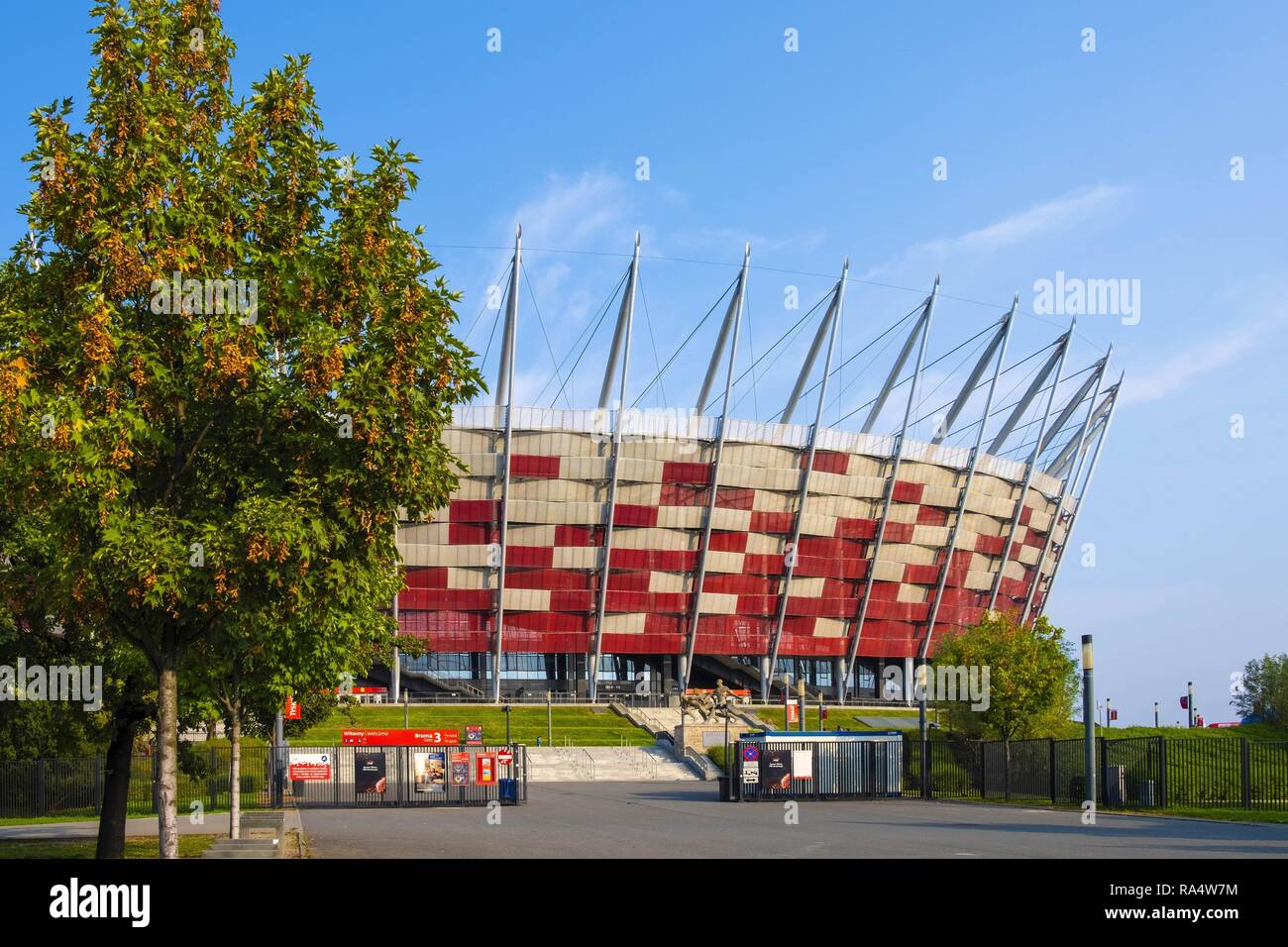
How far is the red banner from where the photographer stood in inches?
1791

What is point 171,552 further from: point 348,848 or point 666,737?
point 666,737

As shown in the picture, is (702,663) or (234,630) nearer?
(234,630)

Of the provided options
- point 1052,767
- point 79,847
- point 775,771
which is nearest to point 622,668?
point 775,771

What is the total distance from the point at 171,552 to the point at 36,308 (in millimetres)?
3613

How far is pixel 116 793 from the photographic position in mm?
23094

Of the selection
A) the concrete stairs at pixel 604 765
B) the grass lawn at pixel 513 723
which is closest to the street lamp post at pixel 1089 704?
the concrete stairs at pixel 604 765

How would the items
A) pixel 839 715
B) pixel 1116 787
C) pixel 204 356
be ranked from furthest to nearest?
pixel 839 715 < pixel 1116 787 < pixel 204 356

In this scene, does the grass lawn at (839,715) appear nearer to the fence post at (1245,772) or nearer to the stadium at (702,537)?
the stadium at (702,537)

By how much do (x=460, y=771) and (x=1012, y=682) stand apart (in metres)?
29.3

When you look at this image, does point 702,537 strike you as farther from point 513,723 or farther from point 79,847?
point 79,847

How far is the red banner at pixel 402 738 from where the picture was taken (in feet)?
149

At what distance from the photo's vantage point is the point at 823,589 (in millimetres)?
109125
